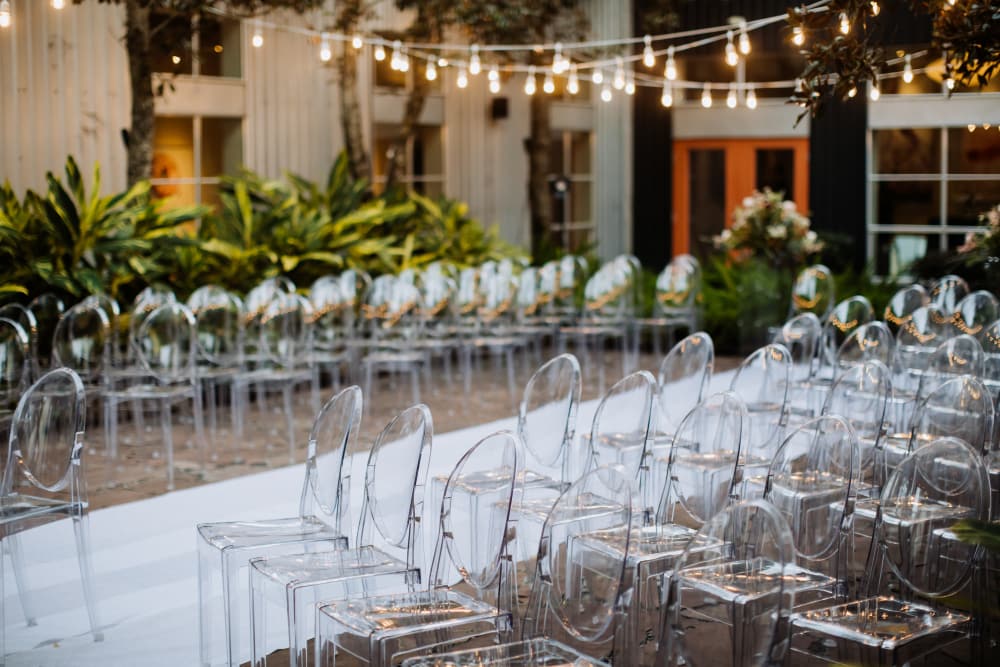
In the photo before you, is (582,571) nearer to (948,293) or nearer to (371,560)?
Answer: (371,560)

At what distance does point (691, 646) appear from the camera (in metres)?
3.29

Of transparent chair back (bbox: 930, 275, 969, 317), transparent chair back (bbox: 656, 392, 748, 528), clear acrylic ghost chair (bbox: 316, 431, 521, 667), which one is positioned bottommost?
clear acrylic ghost chair (bbox: 316, 431, 521, 667)

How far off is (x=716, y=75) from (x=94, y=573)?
11.9 metres

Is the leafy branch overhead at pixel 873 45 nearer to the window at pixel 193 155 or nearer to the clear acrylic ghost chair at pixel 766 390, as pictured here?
the clear acrylic ghost chair at pixel 766 390

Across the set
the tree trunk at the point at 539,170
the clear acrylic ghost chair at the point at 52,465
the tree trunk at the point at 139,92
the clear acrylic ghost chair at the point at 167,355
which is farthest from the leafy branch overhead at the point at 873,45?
the tree trunk at the point at 539,170

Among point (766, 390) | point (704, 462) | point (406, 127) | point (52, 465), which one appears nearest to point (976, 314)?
point (766, 390)

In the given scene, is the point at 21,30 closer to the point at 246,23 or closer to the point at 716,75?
the point at 246,23

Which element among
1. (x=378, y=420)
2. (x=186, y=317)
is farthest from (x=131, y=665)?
(x=378, y=420)

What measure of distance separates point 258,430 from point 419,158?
19.4ft

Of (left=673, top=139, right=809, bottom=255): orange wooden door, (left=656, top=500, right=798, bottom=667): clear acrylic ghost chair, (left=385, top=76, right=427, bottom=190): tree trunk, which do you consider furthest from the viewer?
(left=673, top=139, right=809, bottom=255): orange wooden door

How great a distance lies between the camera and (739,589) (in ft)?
10.7

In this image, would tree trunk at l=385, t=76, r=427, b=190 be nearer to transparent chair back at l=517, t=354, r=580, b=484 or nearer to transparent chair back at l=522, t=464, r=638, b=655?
transparent chair back at l=517, t=354, r=580, b=484

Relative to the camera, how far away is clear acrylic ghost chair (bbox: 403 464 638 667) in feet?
9.94

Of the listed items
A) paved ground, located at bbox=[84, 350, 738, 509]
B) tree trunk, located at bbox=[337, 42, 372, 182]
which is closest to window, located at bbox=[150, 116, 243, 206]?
tree trunk, located at bbox=[337, 42, 372, 182]
